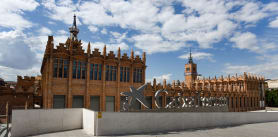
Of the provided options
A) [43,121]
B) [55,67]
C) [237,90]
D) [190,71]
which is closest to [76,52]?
[55,67]

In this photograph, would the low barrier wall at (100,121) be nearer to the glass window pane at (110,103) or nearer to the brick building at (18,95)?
the brick building at (18,95)

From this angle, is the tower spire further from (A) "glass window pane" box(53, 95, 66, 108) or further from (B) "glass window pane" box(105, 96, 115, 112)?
(A) "glass window pane" box(53, 95, 66, 108)

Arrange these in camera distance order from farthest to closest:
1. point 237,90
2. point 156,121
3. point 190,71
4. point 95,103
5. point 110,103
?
point 190,71
point 237,90
point 110,103
point 95,103
point 156,121

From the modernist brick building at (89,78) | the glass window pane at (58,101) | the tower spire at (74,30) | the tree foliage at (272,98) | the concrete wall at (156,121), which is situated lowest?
the tree foliage at (272,98)

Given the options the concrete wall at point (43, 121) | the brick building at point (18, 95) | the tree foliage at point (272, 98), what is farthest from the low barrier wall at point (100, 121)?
the tree foliage at point (272, 98)

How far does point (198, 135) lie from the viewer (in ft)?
58.9

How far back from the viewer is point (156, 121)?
19.4m

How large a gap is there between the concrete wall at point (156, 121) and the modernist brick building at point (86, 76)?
14.0 metres

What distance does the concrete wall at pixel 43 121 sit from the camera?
639 inches

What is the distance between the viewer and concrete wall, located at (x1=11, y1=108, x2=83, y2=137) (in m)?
16.2

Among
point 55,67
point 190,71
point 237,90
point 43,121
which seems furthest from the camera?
point 190,71

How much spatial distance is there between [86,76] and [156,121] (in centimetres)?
1565

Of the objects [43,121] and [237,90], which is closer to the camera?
[43,121]

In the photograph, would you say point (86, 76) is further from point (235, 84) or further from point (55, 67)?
point (235, 84)
